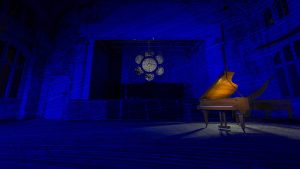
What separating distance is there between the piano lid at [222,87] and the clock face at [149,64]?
613 centimetres

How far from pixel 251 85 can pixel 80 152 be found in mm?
7166

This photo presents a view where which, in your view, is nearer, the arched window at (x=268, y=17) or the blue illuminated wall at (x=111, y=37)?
the blue illuminated wall at (x=111, y=37)

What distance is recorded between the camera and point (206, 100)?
12.2 ft

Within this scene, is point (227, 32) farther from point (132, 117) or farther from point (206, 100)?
point (132, 117)

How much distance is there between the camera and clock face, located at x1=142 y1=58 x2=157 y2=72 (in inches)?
379

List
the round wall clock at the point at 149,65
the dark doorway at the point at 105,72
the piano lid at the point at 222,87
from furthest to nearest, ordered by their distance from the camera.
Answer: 1. the round wall clock at the point at 149,65
2. the dark doorway at the point at 105,72
3. the piano lid at the point at 222,87

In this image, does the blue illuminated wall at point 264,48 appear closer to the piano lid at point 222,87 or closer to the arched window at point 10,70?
the piano lid at point 222,87

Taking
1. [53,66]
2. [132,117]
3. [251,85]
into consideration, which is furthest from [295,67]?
[53,66]

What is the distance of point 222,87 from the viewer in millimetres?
3473

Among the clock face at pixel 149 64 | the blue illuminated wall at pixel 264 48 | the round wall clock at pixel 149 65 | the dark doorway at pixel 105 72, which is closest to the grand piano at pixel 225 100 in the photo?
the blue illuminated wall at pixel 264 48

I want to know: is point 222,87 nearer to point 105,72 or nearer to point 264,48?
point 264,48

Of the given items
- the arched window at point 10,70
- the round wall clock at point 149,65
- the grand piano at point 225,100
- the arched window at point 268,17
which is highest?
the arched window at point 268,17

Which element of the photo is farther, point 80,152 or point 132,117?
point 132,117

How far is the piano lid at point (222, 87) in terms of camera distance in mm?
3357
